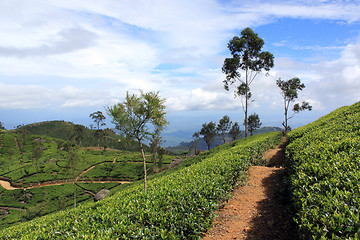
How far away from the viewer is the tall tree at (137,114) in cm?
1424

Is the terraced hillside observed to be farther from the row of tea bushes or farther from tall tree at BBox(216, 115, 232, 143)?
the row of tea bushes

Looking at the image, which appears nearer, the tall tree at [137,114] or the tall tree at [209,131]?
the tall tree at [137,114]

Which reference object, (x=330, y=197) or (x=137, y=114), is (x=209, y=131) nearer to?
(x=137, y=114)

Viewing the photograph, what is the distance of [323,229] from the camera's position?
3.36 meters

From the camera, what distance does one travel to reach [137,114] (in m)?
14.5

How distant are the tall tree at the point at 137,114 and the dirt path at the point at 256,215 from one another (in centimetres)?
791

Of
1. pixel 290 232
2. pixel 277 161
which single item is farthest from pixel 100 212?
pixel 277 161

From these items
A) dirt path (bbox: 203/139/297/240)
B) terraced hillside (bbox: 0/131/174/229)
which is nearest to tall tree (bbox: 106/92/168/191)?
dirt path (bbox: 203/139/297/240)

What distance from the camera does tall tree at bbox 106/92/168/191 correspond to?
561 inches

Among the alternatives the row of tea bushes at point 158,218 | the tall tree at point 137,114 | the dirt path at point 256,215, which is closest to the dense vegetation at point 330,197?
the dirt path at point 256,215

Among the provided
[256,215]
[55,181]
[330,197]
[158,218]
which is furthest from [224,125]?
[330,197]

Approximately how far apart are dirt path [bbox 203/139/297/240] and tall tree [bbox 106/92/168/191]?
7910mm

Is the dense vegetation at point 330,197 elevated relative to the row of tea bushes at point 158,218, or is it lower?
elevated

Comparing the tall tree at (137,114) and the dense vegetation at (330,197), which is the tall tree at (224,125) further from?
the dense vegetation at (330,197)
